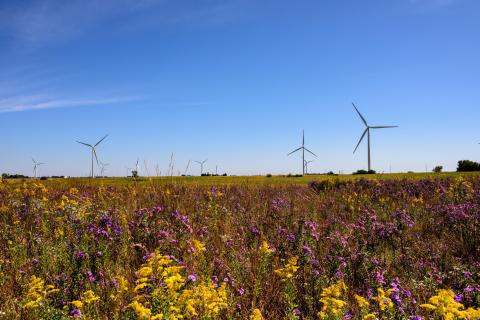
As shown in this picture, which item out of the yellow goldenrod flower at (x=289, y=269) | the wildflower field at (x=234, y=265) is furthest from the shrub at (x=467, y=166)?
the yellow goldenrod flower at (x=289, y=269)

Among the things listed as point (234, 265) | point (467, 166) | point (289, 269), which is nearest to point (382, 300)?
point (289, 269)

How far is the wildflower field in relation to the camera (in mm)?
3467

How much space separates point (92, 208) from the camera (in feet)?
30.7

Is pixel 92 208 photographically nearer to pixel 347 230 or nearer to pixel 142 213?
pixel 142 213

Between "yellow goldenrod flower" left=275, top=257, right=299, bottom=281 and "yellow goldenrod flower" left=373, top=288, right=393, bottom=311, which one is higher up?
"yellow goldenrod flower" left=275, top=257, right=299, bottom=281

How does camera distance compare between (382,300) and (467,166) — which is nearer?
(382,300)

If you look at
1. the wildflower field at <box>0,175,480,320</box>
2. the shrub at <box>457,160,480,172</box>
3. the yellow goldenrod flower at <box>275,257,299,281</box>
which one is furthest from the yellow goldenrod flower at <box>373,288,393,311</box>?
the shrub at <box>457,160,480,172</box>

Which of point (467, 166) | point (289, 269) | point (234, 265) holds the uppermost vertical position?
point (467, 166)

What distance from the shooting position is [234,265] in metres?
5.26

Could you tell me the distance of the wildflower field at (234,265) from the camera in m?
3.47

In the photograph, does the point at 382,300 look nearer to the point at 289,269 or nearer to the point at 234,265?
the point at 289,269

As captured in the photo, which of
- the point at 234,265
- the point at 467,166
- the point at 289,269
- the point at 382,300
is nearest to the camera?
the point at 382,300

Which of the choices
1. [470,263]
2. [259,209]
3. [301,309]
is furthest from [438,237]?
[301,309]

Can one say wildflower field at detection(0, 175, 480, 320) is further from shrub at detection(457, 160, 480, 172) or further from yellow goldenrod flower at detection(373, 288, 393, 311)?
shrub at detection(457, 160, 480, 172)
